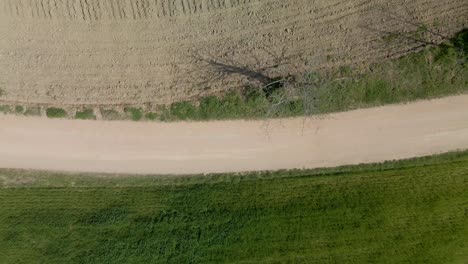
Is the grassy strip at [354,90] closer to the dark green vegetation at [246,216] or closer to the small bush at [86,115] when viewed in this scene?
the dark green vegetation at [246,216]

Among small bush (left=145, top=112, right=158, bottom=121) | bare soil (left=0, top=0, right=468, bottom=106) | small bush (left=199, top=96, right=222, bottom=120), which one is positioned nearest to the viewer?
bare soil (left=0, top=0, right=468, bottom=106)

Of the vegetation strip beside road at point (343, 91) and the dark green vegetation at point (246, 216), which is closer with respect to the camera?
the vegetation strip beside road at point (343, 91)

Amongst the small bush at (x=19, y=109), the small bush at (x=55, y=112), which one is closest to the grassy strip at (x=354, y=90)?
the small bush at (x=55, y=112)

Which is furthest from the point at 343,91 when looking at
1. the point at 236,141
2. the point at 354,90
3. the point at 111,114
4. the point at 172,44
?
the point at 111,114

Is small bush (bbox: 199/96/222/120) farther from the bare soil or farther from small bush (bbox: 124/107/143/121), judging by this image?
small bush (bbox: 124/107/143/121)

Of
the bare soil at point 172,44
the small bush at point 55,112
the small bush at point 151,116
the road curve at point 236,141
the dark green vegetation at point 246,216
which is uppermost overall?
the bare soil at point 172,44

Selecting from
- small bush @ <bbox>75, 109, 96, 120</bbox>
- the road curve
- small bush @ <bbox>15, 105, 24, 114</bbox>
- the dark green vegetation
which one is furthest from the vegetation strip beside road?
small bush @ <bbox>15, 105, 24, 114</bbox>
